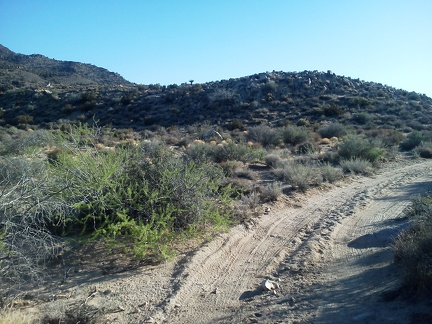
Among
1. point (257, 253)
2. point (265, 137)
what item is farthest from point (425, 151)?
point (257, 253)

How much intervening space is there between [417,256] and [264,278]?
2.32 metres

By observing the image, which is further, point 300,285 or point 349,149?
point 349,149

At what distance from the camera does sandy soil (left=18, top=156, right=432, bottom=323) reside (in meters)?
5.12

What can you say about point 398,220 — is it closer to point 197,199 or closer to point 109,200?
point 197,199

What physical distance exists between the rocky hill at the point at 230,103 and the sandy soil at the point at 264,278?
28401mm

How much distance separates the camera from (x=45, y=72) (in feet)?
225

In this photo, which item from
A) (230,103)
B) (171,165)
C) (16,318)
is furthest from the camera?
(230,103)

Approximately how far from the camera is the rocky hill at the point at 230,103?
134 feet

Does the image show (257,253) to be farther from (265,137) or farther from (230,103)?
(230,103)

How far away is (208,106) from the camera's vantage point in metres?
45.9

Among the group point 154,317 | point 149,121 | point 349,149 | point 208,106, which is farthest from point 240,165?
point 208,106

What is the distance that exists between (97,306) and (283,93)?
150 feet

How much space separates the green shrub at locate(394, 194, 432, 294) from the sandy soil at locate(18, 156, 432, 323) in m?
0.25

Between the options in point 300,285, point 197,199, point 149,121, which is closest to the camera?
point 300,285
